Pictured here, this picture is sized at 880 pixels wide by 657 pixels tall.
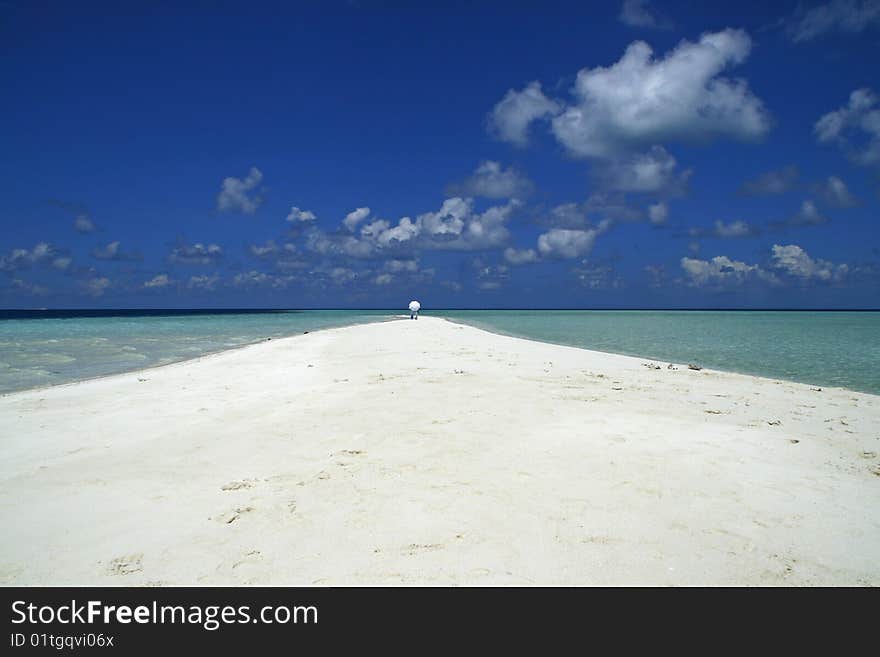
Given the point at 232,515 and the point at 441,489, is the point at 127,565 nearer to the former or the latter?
the point at 232,515

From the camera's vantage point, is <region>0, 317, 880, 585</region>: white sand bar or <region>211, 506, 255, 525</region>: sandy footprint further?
<region>211, 506, 255, 525</region>: sandy footprint

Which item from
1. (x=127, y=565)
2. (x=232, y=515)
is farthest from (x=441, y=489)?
(x=127, y=565)

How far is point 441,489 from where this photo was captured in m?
4.89

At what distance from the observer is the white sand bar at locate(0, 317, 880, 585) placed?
3521 millimetres

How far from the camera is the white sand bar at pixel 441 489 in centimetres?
352

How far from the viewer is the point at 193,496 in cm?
481

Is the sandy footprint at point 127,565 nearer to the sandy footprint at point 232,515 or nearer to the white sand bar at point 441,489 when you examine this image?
the white sand bar at point 441,489

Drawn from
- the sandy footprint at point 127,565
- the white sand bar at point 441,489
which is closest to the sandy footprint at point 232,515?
the white sand bar at point 441,489

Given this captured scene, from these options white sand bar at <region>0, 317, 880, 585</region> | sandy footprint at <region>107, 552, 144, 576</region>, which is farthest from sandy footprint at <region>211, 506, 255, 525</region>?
sandy footprint at <region>107, 552, 144, 576</region>

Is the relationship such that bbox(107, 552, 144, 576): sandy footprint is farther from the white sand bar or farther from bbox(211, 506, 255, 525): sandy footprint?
bbox(211, 506, 255, 525): sandy footprint

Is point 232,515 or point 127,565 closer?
point 127,565

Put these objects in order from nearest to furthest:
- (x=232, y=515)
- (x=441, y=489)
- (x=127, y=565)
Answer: (x=127, y=565) < (x=232, y=515) < (x=441, y=489)
